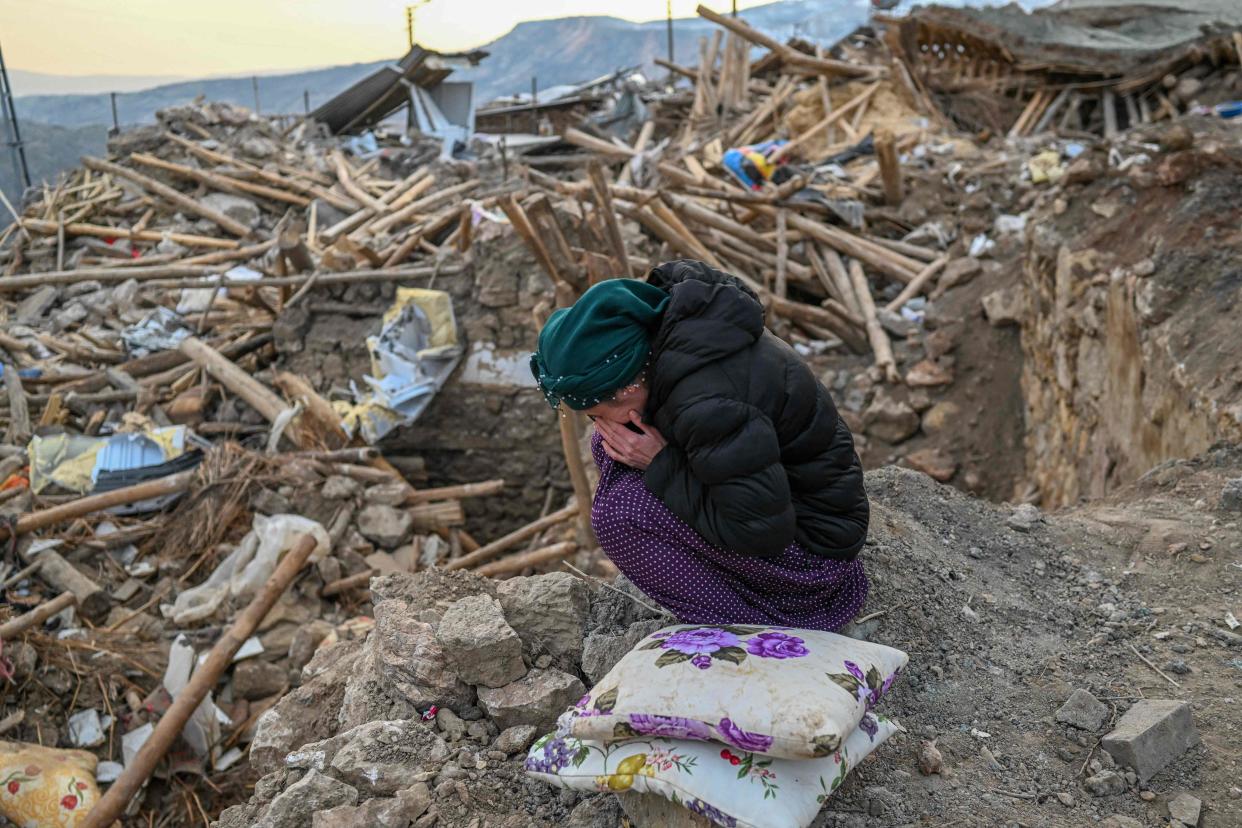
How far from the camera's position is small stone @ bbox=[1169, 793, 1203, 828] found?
7.04 feet

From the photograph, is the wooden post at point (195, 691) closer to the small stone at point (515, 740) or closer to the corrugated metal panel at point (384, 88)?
the small stone at point (515, 740)

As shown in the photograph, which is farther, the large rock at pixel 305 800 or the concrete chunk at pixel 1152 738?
the large rock at pixel 305 800

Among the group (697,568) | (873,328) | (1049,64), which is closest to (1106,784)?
(697,568)

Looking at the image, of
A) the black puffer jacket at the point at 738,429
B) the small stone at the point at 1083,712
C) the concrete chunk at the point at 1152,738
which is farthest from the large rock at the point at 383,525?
the concrete chunk at the point at 1152,738

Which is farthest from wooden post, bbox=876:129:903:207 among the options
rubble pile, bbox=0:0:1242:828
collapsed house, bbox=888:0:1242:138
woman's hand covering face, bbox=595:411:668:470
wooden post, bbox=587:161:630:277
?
woman's hand covering face, bbox=595:411:668:470

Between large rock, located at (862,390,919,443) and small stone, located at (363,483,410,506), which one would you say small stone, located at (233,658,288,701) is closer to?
small stone, located at (363,483,410,506)

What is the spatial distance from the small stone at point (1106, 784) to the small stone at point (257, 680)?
15.2 feet

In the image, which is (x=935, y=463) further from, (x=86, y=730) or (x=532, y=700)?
(x=86, y=730)

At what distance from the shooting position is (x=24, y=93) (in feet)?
81.0

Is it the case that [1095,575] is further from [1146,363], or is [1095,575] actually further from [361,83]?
[361,83]

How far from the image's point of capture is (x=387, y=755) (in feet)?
8.62

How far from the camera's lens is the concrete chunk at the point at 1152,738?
90.7 inches

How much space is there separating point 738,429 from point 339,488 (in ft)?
17.0

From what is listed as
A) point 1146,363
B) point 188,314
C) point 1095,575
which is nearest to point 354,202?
point 188,314
